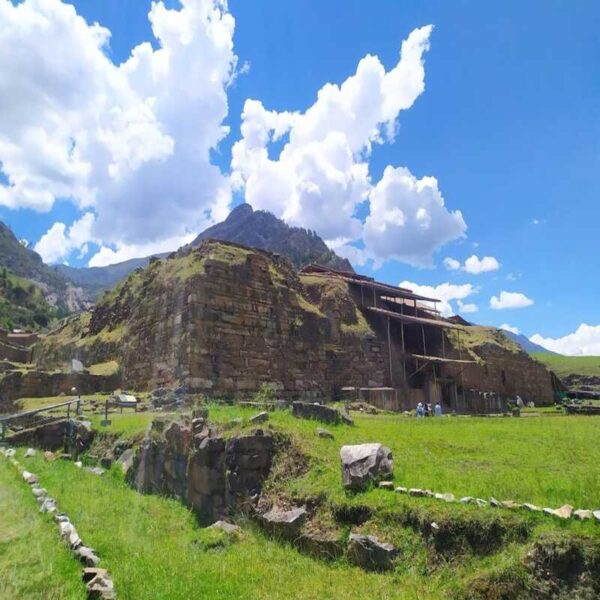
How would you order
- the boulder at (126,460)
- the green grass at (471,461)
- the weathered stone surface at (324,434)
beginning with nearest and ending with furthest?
the green grass at (471,461) < the weathered stone surface at (324,434) < the boulder at (126,460)

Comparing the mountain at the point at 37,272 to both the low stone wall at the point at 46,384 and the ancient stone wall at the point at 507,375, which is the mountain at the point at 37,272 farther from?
the low stone wall at the point at 46,384

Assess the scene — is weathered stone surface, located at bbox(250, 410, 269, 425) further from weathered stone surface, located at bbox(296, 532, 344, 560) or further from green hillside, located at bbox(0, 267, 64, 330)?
green hillside, located at bbox(0, 267, 64, 330)

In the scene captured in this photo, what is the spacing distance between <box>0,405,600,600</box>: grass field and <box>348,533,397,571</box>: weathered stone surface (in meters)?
0.13

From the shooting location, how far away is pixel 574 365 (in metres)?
74.2

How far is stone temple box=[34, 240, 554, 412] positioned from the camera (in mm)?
19062

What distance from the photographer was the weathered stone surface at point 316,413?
11.4 meters

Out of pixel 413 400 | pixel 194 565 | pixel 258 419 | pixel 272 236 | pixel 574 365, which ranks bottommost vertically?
pixel 194 565

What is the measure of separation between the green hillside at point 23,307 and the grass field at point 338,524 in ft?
284

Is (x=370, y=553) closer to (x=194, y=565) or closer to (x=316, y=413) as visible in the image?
(x=194, y=565)

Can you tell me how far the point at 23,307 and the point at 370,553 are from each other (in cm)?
11125

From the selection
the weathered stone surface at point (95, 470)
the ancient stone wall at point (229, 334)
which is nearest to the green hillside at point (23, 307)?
the ancient stone wall at point (229, 334)

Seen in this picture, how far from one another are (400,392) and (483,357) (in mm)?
16245

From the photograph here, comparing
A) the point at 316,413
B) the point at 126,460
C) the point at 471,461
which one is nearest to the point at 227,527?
the point at 316,413

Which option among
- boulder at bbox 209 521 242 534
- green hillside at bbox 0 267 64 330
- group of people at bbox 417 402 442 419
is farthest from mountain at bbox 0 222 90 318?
boulder at bbox 209 521 242 534
